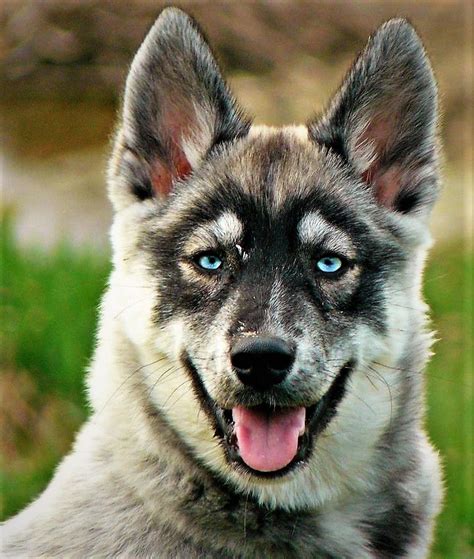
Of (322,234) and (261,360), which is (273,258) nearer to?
(322,234)

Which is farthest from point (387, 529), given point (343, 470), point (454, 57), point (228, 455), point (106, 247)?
point (454, 57)

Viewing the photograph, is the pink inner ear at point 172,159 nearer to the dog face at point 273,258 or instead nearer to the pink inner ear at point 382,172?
the dog face at point 273,258

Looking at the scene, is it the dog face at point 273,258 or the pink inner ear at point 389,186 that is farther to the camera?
the pink inner ear at point 389,186

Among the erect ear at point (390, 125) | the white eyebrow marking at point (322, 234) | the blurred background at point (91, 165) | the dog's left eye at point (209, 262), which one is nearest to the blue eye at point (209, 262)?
the dog's left eye at point (209, 262)

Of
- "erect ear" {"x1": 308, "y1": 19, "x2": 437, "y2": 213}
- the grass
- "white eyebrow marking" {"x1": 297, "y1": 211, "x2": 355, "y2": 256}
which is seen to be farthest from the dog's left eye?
the grass

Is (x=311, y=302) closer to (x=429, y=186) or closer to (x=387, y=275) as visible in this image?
(x=387, y=275)

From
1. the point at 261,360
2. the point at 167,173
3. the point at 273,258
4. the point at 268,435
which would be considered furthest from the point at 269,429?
the point at 167,173
